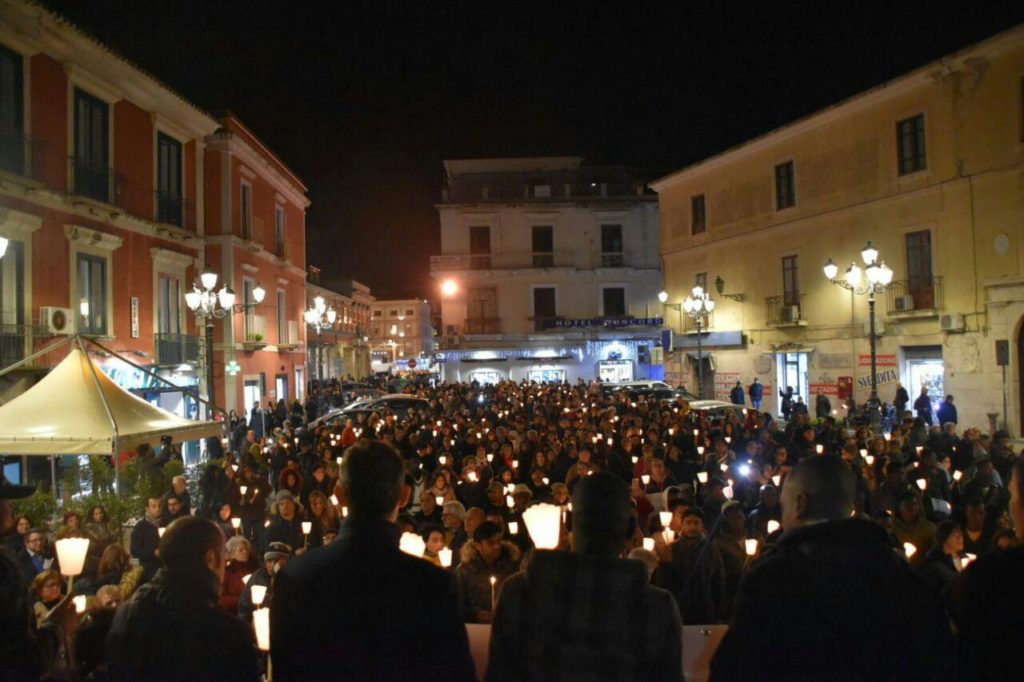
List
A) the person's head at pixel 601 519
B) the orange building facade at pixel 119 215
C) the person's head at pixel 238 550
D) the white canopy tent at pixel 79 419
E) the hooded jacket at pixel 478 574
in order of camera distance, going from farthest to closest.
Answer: the orange building facade at pixel 119 215, the white canopy tent at pixel 79 419, the person's head at pixel 238 550, the hooded jacket at pixel 478 574, the person's head at pixel 601 519

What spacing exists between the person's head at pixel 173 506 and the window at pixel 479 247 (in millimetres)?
36652

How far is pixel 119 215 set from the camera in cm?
1909

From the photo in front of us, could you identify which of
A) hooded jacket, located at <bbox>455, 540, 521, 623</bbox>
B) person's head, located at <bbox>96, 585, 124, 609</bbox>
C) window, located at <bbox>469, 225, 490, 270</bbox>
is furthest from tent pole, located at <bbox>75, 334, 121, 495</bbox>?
window, located at <bbox>469, 225, 490, 270</bbox>

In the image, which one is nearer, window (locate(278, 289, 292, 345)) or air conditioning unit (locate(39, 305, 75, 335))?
air conditioning unit (locate(39, 305, 75, 335))

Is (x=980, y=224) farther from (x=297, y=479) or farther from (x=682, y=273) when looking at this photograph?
(x=297, y=479)

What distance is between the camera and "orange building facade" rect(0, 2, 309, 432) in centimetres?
1558

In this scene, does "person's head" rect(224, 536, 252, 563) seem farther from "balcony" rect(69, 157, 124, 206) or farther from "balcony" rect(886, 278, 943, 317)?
"balcony" rect(886, 278, 943, 317)

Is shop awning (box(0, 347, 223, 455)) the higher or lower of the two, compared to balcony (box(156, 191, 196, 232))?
lower

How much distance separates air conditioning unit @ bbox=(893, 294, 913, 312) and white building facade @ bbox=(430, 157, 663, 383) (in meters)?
19.6

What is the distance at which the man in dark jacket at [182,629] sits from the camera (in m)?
2.65

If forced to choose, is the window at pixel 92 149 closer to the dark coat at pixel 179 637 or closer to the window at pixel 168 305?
the window at pixel 168 305

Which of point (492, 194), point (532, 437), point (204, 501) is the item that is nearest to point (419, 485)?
point (532, 437)

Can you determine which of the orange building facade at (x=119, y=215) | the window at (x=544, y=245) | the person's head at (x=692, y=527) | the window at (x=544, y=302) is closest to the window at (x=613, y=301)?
the window at (x=544, y=302)

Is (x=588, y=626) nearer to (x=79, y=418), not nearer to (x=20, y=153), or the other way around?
(x=79, y=418)
